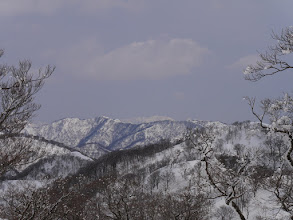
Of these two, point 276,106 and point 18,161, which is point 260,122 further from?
point 18,161

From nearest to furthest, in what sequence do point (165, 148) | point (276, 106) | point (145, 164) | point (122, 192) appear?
point (276, 106)
point (122, 192)
point (145, 164)
point (165, 148)

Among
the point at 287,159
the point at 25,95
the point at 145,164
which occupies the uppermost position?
the point at 145,164

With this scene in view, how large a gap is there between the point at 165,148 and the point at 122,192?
578ft

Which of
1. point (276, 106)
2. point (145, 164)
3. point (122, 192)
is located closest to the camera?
point (276, 106)

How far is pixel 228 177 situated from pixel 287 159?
2.98 metres

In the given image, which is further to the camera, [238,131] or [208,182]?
[238,131]

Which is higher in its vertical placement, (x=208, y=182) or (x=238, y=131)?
(x=238, y=131)

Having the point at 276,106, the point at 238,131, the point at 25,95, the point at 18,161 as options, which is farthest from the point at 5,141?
the point at 238,131

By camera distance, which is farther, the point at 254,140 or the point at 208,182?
the point at 254,140

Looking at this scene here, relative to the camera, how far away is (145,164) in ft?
566

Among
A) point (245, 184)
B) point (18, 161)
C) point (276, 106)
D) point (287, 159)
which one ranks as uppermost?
point (276, 106)

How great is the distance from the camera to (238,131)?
19838cm

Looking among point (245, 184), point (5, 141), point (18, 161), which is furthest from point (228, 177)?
point (5, 141)

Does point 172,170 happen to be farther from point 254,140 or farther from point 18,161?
point 18,161
